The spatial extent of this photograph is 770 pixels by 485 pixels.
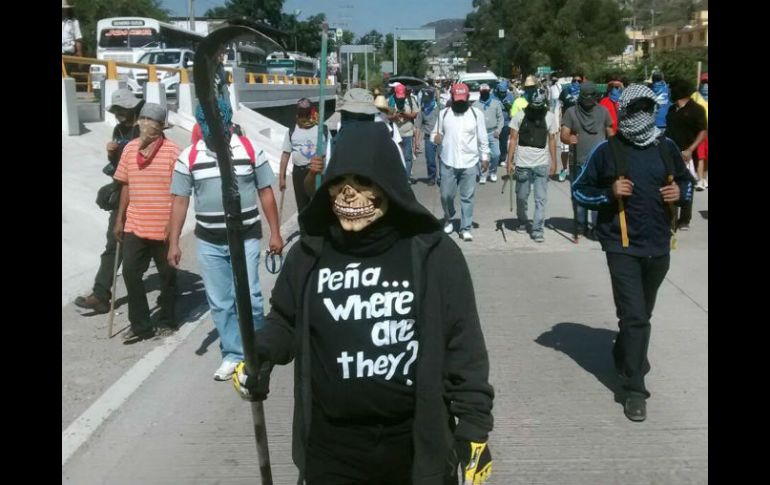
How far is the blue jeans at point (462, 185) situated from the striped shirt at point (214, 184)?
519 centimetres

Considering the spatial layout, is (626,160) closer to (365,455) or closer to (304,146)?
(365,455)

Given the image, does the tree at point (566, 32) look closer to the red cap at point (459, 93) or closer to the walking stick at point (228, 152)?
the red cap at point (459, 93)

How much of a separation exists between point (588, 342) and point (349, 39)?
271ft

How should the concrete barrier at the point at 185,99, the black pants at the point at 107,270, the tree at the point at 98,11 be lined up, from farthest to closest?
the tree at the point at 98,11 → the concrete barrier at the point at 185,99 → the black pants at the point at 107,270

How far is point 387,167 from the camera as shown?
9.02ft

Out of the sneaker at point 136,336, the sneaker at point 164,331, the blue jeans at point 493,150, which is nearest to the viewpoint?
the sneaker at point 136,336

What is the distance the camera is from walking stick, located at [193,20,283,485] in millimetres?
2182

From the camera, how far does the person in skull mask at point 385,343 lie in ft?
8.96

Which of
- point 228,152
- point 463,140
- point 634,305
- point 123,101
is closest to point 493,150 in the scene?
point 463,140

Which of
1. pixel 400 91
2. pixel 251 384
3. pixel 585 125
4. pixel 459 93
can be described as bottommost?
pixel 251 384

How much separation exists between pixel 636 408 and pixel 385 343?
279 centimetres

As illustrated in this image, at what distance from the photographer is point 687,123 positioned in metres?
11.3

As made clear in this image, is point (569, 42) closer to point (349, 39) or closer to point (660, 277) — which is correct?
point (349, 39)

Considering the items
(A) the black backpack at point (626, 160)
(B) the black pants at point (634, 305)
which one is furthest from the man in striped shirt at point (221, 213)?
(B) the black pants at point (634, 305)
